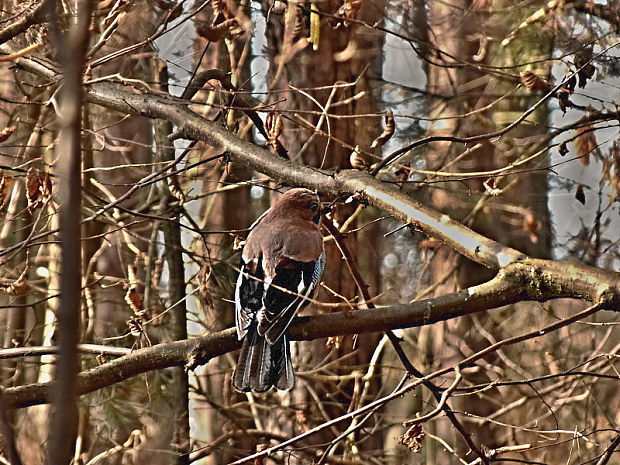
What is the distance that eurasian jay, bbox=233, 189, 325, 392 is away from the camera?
147 inches

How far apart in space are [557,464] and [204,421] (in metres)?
3.83

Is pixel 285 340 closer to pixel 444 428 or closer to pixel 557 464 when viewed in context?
pixel 444 428

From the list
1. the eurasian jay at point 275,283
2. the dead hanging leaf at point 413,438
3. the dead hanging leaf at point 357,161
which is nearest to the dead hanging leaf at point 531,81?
the dead hanging leaf at point 357,161

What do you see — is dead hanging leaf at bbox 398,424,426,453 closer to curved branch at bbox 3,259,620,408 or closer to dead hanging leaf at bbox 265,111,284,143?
curved branch at bbox 3,259,620,408

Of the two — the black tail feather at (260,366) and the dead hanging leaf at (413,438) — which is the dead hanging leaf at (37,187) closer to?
the black tail feather at (260,366)

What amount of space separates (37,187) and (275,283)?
45.7 inches

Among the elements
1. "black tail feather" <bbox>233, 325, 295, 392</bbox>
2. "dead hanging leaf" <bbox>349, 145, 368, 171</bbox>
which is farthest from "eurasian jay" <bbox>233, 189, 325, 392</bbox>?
"dead hanging leaf" <bbox>349, 145, 368, 171</bbox>

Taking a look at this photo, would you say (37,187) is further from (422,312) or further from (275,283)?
(422,312)

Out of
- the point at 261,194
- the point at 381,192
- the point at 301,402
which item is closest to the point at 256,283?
the point at 381,192

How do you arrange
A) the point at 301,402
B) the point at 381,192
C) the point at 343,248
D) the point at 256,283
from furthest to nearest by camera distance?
the point at 301,402, the point at 256,283, the point at 343,248, the point at 381,192

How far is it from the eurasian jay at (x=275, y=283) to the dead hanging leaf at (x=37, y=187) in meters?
0.95

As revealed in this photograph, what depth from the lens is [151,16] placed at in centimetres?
736

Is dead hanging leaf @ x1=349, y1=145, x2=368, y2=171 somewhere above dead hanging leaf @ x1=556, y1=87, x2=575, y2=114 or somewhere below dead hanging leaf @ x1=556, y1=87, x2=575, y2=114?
below

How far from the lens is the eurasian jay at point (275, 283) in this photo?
3736 millimetres
